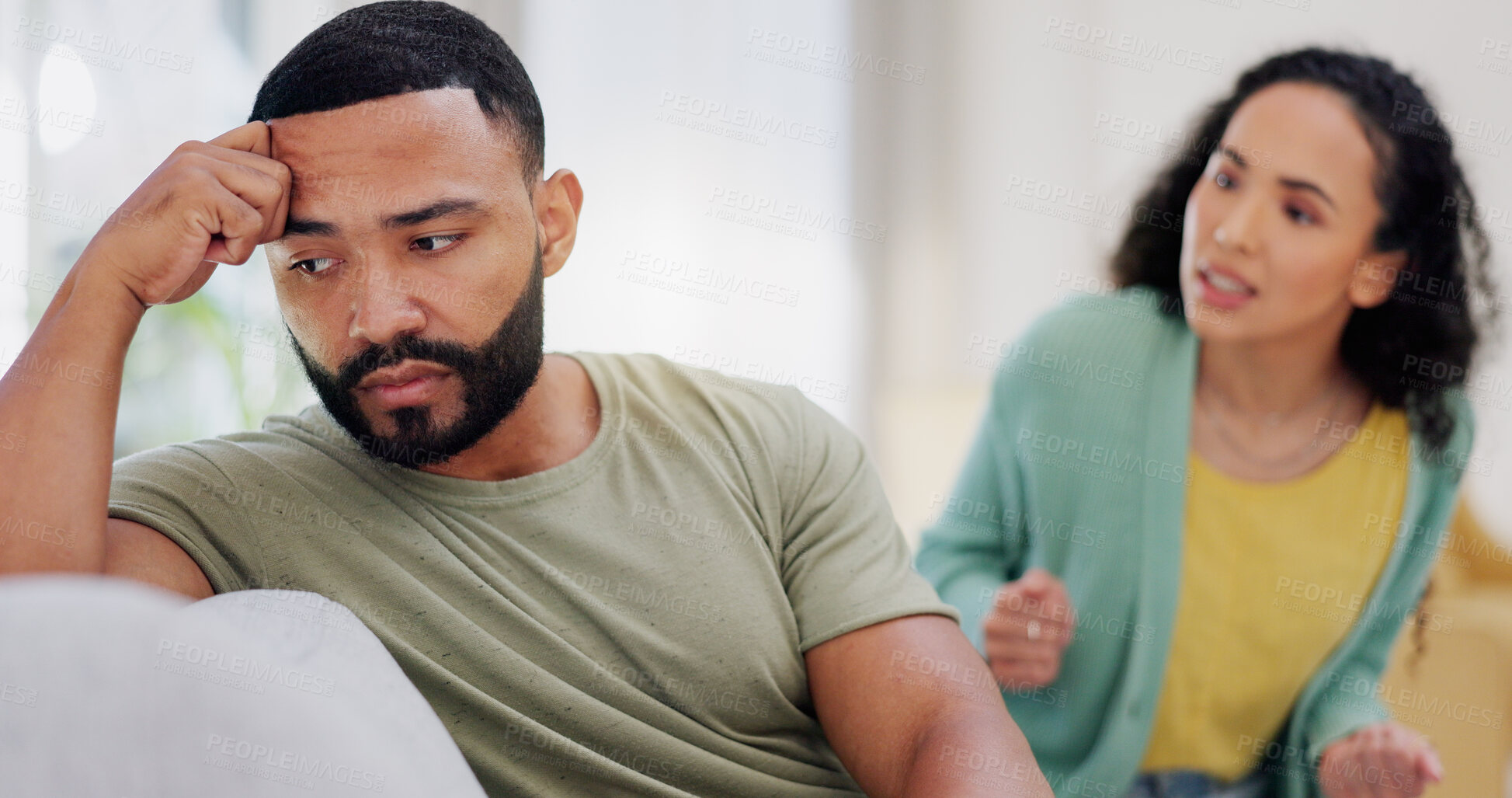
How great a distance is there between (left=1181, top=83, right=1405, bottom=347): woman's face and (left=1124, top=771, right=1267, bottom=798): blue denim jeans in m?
0.65

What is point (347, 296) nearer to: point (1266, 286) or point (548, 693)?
point (548, 693)

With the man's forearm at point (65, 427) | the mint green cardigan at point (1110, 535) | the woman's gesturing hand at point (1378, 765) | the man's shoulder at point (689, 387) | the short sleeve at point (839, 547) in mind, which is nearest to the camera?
the man's forearm at point (65, 427)

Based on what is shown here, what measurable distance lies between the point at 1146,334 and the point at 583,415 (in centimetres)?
94

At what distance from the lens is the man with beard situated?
3.27 feet

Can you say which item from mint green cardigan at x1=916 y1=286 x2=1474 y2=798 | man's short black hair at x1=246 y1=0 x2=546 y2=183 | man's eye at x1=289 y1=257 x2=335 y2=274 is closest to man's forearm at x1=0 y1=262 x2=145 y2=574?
man's eye at x1=289 y1=257 x2=335 y2=274

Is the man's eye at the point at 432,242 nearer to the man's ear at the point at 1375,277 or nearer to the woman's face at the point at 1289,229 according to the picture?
the woman's face at the point at 1289,229

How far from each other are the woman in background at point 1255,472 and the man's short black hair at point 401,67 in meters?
0.92

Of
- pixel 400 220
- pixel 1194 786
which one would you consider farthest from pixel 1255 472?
pixel 400 220

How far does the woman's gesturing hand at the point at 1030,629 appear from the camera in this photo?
1.60 meters

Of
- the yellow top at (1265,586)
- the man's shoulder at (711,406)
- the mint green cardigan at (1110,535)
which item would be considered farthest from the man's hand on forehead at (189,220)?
the yellow top at (1265,586)

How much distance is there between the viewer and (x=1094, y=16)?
2.39 meters

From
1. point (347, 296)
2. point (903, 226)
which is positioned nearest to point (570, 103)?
point (903, 226)

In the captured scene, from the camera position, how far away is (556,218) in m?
1.22

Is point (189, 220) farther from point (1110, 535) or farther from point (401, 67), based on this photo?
point (1110, 535)
